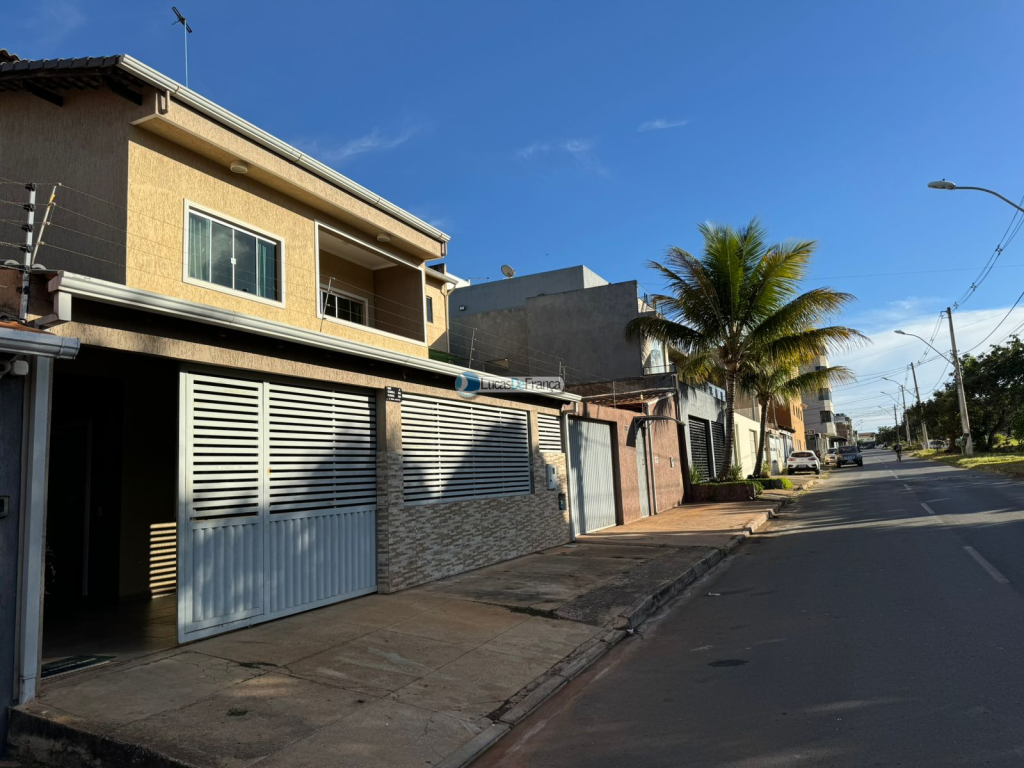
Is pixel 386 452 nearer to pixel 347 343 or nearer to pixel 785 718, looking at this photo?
pixel 347 343

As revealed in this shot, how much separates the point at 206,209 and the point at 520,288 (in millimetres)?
21779

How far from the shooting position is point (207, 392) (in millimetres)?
7379

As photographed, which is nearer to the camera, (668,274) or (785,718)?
(785,718)

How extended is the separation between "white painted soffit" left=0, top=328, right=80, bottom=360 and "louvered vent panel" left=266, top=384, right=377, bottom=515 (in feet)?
8.62

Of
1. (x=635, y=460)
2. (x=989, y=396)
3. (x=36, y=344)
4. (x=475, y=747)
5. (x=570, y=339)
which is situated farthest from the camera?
(x=989, y=396)

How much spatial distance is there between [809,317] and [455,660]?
18.5m

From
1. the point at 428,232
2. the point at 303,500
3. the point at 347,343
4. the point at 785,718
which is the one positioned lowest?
the point at 785,718

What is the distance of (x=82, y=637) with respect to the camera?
741cm

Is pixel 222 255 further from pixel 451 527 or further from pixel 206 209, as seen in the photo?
pixel 451 527

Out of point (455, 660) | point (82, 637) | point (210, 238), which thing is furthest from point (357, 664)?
point (210, 238)

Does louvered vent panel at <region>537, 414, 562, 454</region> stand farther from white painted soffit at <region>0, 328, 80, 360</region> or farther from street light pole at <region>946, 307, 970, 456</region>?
street light pole at <region>946, 307, 970, 456</region>

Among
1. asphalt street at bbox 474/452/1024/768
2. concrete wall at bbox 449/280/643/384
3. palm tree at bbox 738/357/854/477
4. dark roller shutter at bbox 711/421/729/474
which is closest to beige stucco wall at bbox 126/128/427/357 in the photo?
asphalt street at bbox 474/452/1024/768

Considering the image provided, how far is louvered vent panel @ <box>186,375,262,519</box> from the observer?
23.5 ft

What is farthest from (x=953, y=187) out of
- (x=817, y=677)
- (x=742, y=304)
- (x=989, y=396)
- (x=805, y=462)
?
(x=989, y=396)
